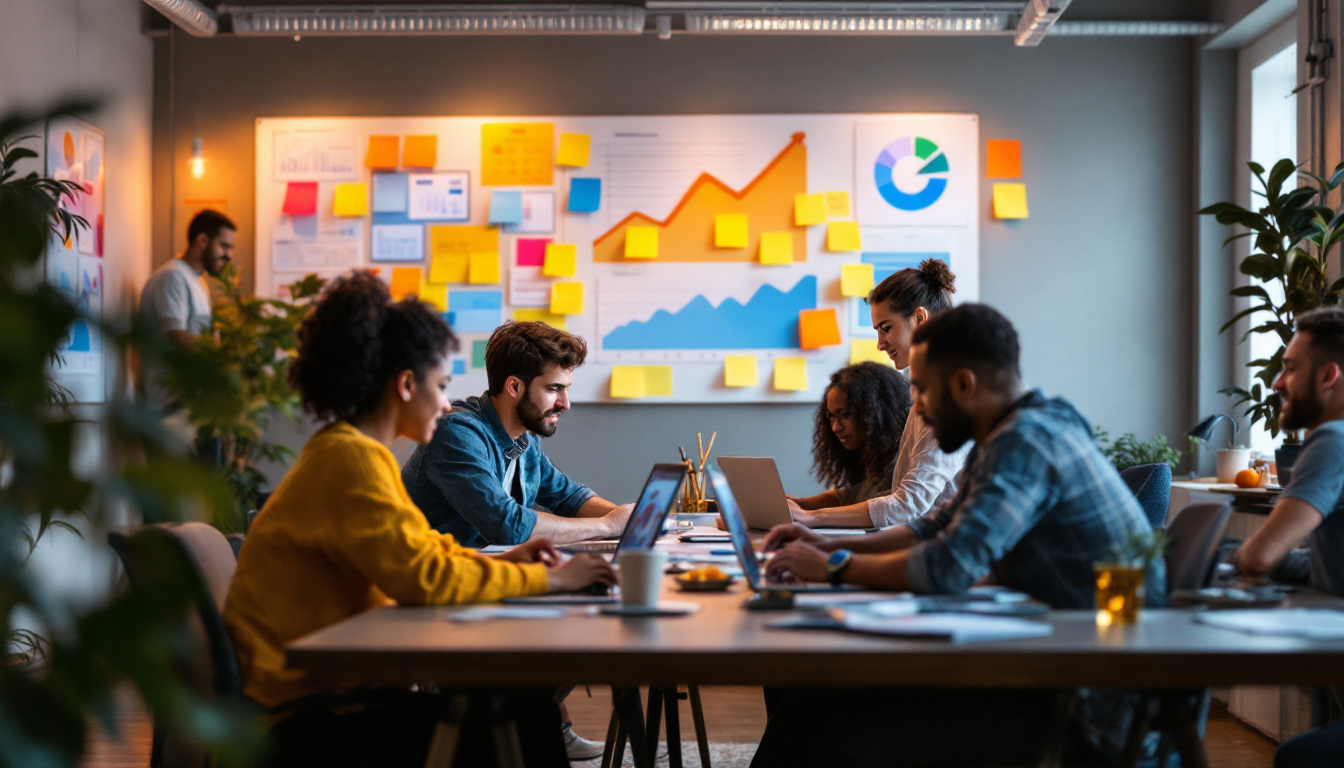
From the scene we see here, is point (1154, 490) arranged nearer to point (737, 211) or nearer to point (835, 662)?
point (835, 662)

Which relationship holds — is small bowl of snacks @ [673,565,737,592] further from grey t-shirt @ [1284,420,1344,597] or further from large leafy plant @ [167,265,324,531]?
grey t-shirt @ [1284,420,1344,597]

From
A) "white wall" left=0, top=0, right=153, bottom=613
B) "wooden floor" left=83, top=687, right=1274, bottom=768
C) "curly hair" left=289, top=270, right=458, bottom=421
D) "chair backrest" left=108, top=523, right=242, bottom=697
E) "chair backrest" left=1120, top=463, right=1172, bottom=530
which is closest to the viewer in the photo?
"chair backrest" left=108, top=523, right=242, bottom=697

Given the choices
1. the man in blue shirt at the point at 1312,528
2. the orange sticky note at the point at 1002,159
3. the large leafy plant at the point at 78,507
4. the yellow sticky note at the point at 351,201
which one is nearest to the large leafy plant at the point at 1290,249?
the orange sticky note at the point at 1002,159

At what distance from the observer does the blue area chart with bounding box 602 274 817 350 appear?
480 cm

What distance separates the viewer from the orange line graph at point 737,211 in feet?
15.7

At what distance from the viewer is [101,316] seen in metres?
0.69

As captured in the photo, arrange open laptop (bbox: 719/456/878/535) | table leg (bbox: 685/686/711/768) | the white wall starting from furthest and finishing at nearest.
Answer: the white wall → open laptop (bbox: 719/456/878/535) → table leg (bbox: 685/686/711/768)

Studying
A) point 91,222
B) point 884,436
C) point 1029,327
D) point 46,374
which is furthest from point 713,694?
point 46,374

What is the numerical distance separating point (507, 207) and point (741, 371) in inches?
48.1

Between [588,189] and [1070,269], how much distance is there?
6.87 feet

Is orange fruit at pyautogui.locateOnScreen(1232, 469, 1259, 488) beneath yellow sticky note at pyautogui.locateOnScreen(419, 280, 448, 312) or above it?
beneath

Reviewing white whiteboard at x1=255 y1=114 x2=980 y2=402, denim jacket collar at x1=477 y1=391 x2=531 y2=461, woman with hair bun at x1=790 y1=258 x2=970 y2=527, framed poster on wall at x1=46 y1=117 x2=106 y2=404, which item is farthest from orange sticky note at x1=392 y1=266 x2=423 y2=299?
woman with hair bun at x1=790 y1=258 x2=970 y2=527

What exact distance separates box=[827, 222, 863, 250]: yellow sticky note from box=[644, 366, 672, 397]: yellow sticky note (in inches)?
34.4

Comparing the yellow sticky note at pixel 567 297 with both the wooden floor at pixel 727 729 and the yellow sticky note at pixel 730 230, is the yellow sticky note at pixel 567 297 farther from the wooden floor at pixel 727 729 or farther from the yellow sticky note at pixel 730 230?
the wooden floor at pixel 727 729
